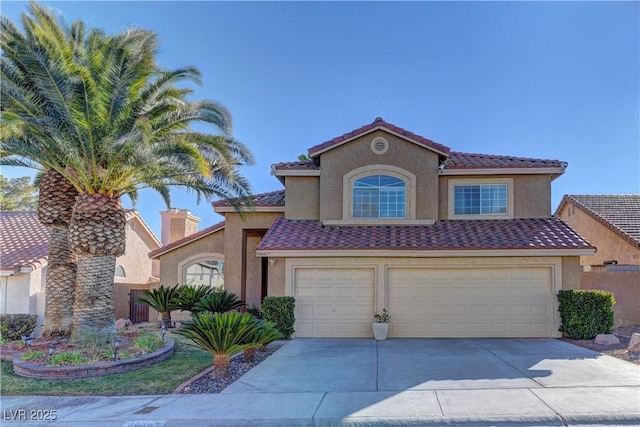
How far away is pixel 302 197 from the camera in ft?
56.3

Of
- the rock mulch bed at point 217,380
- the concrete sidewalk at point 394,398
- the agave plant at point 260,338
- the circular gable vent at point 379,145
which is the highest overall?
the circular gable vent at point 379,145

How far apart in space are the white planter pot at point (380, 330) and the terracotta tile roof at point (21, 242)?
1298cm

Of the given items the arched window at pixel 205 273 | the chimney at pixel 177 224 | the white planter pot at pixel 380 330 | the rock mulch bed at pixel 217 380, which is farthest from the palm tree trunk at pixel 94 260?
the chimney at pixel 177 224

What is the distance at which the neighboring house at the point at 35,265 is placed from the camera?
1752 cm

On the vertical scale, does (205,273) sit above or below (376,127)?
below

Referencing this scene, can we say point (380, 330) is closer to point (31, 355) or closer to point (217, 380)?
point (217, 380)

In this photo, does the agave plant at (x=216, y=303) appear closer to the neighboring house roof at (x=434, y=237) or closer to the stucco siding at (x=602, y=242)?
the neighboring house roof at (x=434, y=237)

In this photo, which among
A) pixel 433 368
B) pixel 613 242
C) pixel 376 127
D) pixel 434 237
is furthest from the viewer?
pixel 613 242

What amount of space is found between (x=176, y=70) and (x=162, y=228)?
1468 centimetres

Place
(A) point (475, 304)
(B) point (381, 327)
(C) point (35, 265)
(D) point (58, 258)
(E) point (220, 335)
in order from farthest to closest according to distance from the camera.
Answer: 1. (C) point (35, 265)
2. (A) point (475, 304)
3. (B) point (381, 327)
4. (D) point (58, 258)
5. (E) point (220, 335)

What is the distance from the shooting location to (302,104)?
86.1 ft

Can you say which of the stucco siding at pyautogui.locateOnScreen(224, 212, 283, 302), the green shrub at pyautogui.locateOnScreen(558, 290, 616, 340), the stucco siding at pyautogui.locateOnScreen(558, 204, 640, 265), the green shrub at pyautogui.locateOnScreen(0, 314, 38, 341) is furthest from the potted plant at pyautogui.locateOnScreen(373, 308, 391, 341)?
the stucco siding at pyautogui.locateOnScreen(558, 204, 640, 265)

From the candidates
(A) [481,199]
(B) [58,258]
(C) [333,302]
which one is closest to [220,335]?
(C) [333,302]

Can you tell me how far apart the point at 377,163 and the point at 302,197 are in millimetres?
2995
